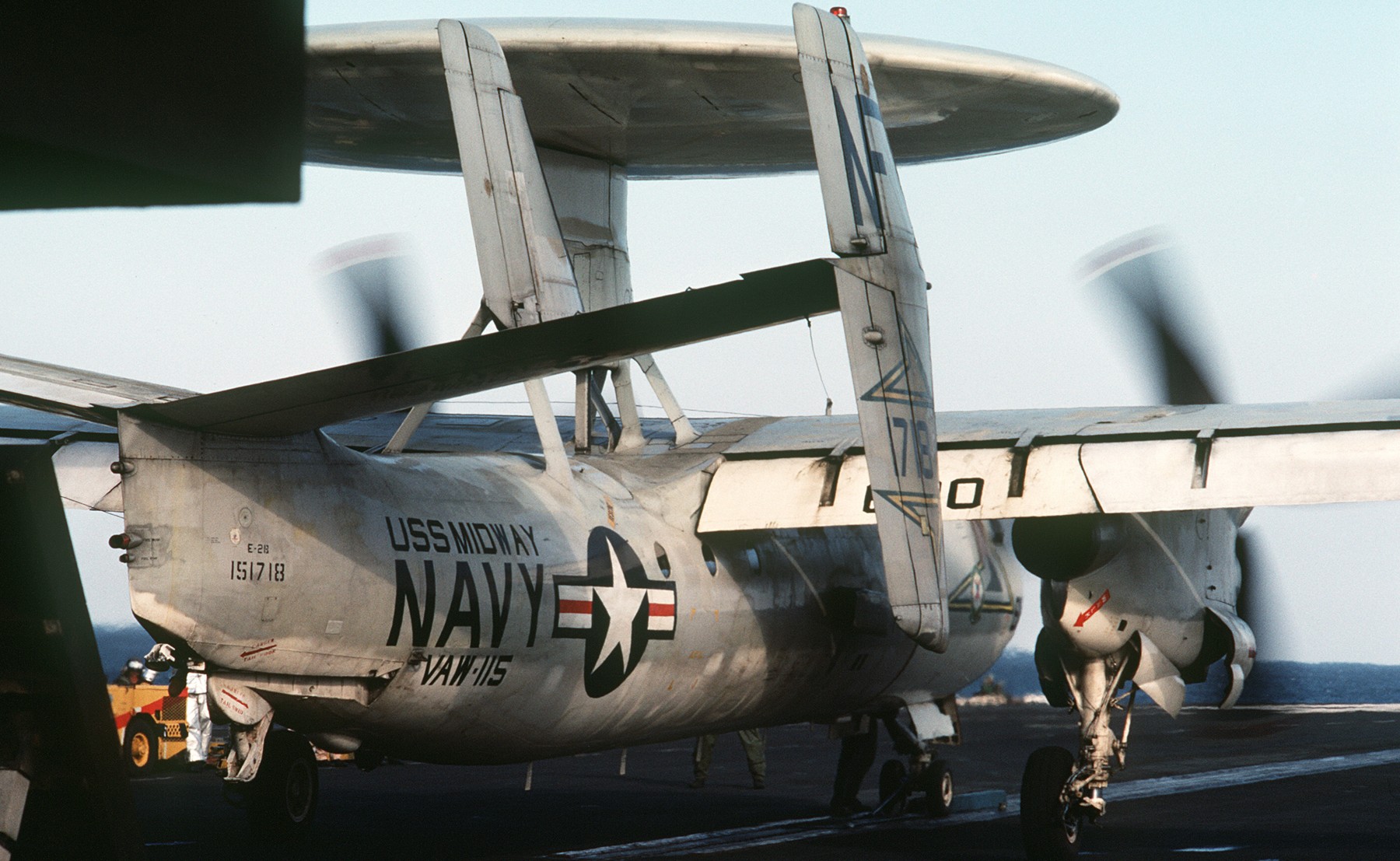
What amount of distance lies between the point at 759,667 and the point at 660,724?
1246 mm

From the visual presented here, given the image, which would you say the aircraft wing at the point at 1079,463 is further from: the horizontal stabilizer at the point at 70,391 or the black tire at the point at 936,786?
the black tire at the point at 936,786

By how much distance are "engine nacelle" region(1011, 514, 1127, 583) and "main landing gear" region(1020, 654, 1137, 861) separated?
990 mm

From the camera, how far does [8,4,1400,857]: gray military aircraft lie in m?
8.05

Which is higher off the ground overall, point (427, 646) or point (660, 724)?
point (427, 646)

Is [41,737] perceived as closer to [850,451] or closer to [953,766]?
[850,451]

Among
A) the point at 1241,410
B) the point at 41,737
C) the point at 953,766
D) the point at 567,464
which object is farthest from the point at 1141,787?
the point at 41,737

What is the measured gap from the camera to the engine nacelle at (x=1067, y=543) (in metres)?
13.7

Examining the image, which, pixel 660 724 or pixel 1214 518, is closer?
pixel 660 724

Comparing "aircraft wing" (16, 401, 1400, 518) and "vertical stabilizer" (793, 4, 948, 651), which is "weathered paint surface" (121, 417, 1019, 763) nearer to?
"aircraft wing" (16, 401, 1400, 518)

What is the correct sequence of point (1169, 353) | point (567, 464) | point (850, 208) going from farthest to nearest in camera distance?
1. point (1169, 353)
2. point (567, 464)
3. point (850, 208)

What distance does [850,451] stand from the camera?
13.2 metres

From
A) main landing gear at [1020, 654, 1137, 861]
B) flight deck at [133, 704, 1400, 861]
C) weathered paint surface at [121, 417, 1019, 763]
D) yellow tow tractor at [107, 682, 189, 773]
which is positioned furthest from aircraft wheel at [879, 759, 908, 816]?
yellow tow tractor at [107, 682, 189, 773]

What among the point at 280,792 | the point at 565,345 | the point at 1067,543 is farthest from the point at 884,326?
the point at 280,792

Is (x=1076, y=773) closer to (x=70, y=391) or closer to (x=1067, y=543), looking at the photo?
(x=1067, y=543)
